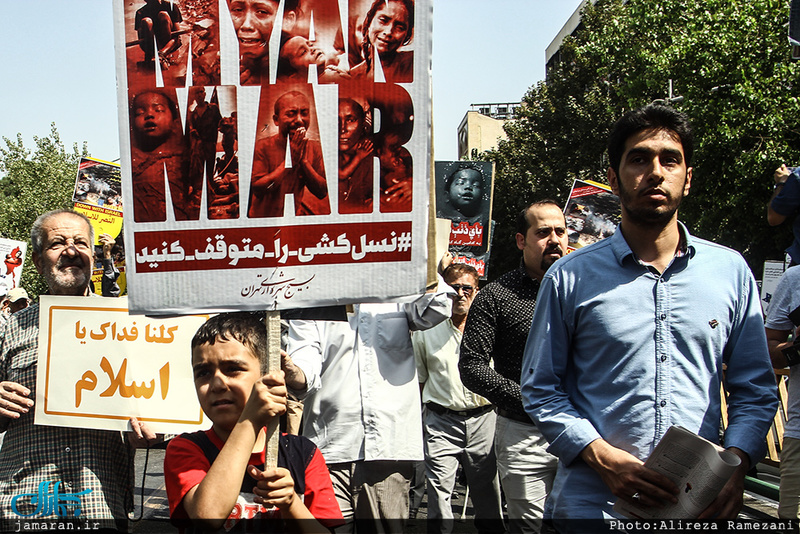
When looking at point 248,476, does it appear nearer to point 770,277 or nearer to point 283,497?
point 283,497

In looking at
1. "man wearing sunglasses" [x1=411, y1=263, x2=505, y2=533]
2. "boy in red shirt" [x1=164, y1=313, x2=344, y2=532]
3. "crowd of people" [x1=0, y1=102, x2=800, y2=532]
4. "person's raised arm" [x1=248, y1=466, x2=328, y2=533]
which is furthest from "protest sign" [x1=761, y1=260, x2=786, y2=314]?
"person's raised arm" [x1=248, y1=466, x2=328, y2=533]

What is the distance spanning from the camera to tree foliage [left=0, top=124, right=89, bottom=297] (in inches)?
1302

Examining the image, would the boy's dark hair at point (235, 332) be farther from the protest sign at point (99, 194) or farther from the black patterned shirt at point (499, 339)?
the protest sign at point (99, 194)

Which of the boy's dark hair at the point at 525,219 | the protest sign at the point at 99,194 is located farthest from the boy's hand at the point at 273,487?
the protest sign at the point at 99,194

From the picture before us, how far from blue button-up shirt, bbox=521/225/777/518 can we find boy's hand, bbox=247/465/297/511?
0.85 meters

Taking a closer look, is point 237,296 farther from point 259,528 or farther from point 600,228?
A: point 600,228

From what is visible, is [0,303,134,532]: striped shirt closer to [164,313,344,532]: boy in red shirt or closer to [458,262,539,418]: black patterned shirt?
[164,313,344,532]: boy in red shirt

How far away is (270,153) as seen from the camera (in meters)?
2.63

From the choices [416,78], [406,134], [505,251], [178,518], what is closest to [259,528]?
[178,518]

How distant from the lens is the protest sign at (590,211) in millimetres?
7848

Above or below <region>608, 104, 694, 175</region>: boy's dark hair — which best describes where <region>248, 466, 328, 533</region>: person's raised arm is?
below

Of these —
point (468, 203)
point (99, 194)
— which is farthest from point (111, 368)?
point (99, 194)

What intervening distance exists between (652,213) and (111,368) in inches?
96.1

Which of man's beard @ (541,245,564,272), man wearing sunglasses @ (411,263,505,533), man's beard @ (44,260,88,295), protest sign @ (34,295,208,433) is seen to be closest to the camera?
protest sign @ (34,295,208,433)
